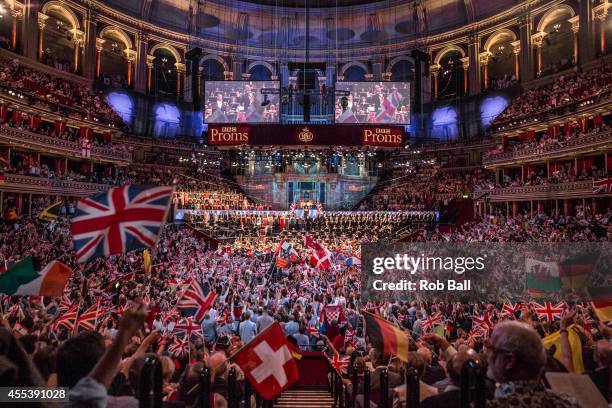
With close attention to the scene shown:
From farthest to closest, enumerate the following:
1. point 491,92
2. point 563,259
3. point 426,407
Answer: point 491,92, point 563,259, point 426,407

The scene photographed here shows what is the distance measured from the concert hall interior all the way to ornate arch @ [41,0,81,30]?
24 centimetres

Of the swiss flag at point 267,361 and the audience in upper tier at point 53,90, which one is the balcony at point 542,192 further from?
the audience in upper tier at point 53,90

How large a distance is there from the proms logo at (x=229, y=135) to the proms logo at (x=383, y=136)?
8.42 m

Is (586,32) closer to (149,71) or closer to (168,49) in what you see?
(168,49)

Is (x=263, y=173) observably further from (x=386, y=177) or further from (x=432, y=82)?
(x=432, y=82)

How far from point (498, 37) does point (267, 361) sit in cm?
4580

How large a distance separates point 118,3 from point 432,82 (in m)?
31.0

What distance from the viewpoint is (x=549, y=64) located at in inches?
1582

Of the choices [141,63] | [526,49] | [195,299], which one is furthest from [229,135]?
[526,49]

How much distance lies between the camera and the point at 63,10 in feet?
130

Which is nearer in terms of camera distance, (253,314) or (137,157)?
(253,314)

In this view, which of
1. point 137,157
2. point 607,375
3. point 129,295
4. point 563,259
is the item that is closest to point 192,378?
point 607,375

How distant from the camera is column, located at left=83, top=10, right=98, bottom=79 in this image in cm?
4141

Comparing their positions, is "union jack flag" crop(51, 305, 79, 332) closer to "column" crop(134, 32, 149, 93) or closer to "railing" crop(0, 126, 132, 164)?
"railing" crop(0, 126, 132, 164)
